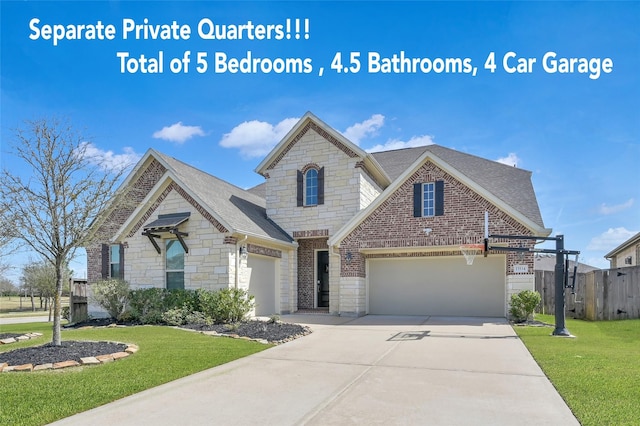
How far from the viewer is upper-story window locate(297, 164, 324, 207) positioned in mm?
Result: 18188

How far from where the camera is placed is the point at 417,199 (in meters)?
15.5

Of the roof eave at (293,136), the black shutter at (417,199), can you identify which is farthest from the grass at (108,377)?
the roof eave at (293,136)

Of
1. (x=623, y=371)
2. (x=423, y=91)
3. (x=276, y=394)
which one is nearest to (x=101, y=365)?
(x=276, y=394)

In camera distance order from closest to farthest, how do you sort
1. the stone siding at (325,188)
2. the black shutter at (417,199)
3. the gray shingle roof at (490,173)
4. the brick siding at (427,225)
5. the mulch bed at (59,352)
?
1. the mulch bed at (59,352)
2. the brick siding at (427,225)
3. the black shutter at (417,199)
4. the gray shingle roof at (490,173)
5. the stone siding at (325,188)

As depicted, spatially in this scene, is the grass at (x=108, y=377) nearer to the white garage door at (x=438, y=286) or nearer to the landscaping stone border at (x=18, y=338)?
the landscaping stone border at (x=18, y=338)

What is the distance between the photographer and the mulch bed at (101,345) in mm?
7668

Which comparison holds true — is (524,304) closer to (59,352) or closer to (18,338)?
(59,352)

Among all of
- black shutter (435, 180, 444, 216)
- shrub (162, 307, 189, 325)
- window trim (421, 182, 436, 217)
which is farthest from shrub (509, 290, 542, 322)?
shrub (162, 307, 189, 325)

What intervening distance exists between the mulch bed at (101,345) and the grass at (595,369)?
227 inches

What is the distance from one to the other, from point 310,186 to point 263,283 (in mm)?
4630

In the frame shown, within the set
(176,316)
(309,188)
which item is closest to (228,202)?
(309,188)

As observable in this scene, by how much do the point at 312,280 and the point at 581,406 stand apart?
13.6 metres

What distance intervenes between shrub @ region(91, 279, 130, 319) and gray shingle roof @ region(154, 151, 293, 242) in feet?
12.8

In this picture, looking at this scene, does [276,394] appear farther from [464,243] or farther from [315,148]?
[315,148]
